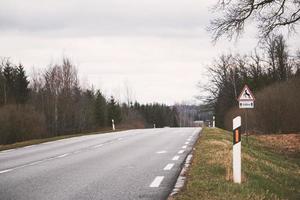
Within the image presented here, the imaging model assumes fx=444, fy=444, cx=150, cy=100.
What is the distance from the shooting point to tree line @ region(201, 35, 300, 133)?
34.6 meters

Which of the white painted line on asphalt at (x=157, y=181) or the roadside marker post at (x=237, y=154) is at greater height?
the roadside marker post at (x=237, y=154)

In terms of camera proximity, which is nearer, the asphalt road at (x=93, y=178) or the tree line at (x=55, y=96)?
the asphalt road at (x=93, y=178)

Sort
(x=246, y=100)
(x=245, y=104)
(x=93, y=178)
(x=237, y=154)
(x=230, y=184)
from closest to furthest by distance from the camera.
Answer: (x=230, y=184), (x=237, y=154), (x=93, y=178), (x=245, y=104), (x=246, y=100)

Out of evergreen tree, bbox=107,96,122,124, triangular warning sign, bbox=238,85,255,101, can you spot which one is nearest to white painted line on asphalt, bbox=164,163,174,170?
triangular warning sign, bbox=238,85,255,101

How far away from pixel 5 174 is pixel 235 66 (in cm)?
6342

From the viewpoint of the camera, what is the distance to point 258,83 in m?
65.2

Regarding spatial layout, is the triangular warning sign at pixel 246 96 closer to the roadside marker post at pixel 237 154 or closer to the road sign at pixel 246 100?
the road sign at pixel 246 100

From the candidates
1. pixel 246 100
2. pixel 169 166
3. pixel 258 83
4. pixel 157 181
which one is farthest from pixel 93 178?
pixel 258 83

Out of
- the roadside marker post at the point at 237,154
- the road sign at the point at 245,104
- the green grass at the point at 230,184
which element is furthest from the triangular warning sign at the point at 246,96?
the roadside marker post at the point at 237,154

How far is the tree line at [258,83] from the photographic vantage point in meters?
34.6

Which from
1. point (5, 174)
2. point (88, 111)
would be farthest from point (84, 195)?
point (88, 111)

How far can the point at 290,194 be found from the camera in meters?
8.31

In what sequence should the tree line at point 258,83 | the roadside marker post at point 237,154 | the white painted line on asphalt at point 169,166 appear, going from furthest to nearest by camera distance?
1. the tree line at point 258,83
2. the white painted line on asphalt at point 169,166
3. the roadside marker post at point 237,154

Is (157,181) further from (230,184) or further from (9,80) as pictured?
(9,80)
